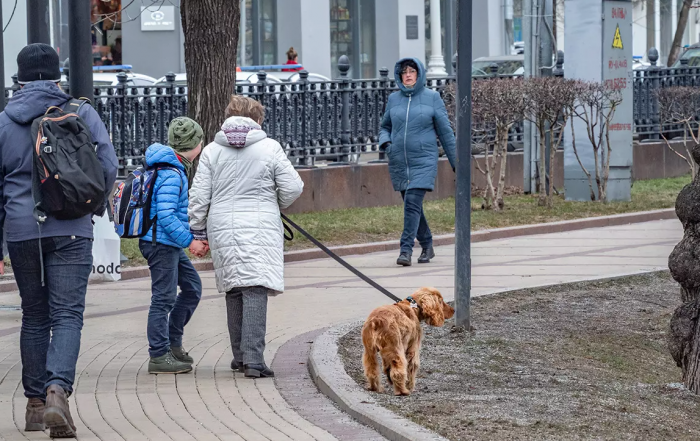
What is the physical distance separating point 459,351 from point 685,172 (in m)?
14.9

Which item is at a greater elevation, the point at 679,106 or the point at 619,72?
the point at 619,72

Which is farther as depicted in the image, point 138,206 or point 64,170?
point 138,206

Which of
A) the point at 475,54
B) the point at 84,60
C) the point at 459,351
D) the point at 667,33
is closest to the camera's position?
the point at 459,351

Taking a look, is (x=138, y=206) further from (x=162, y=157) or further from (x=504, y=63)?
(x=504, y=63)

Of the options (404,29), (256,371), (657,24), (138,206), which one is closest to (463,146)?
(256,371)

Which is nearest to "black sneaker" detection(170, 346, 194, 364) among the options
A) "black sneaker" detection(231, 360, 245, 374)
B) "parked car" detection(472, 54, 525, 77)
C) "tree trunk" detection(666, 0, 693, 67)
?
"black sneaker" detection(231, 360, 245, 374)

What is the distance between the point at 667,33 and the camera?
52.0 m

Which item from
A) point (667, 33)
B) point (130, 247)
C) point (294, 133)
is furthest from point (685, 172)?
point (667, 33)

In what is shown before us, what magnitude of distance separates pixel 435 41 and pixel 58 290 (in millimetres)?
30632

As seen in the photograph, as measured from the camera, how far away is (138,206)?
7195mm

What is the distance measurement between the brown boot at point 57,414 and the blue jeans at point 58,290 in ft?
0.17

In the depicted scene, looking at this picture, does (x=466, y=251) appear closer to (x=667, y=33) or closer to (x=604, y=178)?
(x=604, y=178)

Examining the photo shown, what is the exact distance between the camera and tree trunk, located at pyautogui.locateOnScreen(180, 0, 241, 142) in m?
12.8

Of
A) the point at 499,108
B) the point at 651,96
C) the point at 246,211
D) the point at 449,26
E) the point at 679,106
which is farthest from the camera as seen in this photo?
the point at 449,26
